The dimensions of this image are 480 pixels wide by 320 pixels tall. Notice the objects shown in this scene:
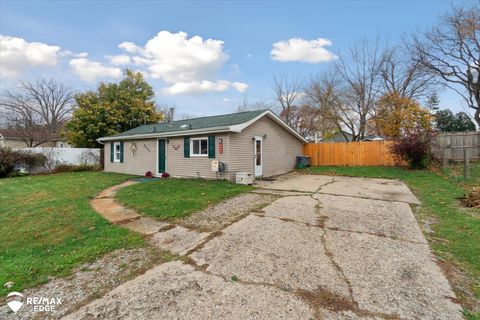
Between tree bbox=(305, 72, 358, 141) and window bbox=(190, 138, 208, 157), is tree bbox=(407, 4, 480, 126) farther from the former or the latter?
window bbox=(190, 138, 208, 157)

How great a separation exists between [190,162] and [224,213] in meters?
5.96

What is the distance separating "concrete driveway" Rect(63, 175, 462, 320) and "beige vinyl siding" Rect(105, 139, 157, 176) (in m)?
9.46

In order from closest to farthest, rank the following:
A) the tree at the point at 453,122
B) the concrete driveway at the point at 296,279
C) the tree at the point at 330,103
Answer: the concrete driveway at the point at 296,279
the tree at the point at 330,103
the tree at the point at 453,122

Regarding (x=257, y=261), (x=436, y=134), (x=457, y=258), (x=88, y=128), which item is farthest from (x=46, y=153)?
(x=436, y=134)

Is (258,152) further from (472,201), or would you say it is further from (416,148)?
(416,148)

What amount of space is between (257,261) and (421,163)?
1370 cm

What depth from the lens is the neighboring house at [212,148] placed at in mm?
10070

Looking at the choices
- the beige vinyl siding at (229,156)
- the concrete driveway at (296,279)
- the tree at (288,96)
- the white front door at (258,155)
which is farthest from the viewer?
the tree at (288,96)

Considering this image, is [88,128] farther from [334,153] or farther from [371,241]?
[371,241]

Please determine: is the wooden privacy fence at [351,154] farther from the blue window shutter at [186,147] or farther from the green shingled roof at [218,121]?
the blue window shutter at [186,147]

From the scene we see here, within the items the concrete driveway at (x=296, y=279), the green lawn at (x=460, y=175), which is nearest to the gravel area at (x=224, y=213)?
the concrete driveway at (x=296, y=279)

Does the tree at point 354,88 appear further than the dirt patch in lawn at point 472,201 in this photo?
Yes

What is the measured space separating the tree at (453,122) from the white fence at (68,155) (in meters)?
36.2

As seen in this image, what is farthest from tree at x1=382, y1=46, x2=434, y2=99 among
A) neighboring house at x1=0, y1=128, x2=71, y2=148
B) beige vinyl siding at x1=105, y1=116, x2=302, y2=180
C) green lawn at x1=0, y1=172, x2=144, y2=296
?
neighboring house at x1=0, y1=128, x2=71, y2=148
